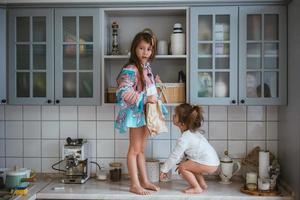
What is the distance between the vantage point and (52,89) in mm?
2869

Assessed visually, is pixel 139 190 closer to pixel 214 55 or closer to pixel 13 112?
pixel 214 55

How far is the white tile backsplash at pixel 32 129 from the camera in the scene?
10.5 ft

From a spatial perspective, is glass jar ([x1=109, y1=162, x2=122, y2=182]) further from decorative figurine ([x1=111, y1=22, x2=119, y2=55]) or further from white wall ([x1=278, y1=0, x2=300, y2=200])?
white wall ([x1=278, y1=0, x2=300, y2=200])

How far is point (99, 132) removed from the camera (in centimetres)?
318

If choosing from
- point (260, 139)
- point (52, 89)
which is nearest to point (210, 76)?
point (260, 139)

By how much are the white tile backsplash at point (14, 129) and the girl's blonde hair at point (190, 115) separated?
4.07ft

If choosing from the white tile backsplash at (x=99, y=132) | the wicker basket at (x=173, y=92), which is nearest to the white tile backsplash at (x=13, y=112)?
the white tile backsplash at (x=99, y=132)

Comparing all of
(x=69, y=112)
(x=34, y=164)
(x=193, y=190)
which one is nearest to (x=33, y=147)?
(x=34, y=164)

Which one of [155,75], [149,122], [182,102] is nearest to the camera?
[149,122]

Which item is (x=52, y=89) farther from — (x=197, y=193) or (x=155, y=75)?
(x=197, y=193)

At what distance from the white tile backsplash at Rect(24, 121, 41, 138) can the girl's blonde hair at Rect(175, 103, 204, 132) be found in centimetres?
111

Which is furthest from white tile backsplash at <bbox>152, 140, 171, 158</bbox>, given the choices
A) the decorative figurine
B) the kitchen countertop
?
the decorative figurine

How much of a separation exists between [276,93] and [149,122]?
2.83 feet

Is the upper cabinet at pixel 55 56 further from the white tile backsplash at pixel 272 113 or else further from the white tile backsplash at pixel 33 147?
the white tile backsplash at pixel 272 113
